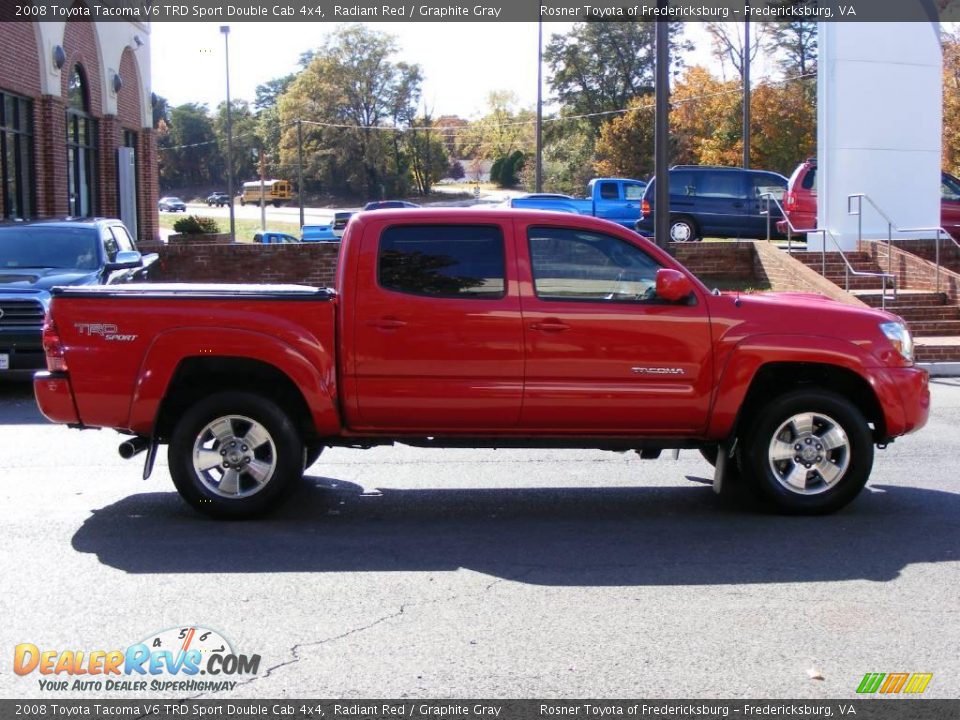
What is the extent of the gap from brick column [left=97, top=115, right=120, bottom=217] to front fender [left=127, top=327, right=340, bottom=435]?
23035 mm

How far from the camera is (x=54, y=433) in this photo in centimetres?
1064

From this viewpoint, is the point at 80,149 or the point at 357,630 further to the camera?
the point at 80,149

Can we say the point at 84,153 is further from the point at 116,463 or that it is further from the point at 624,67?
the point at 624,67

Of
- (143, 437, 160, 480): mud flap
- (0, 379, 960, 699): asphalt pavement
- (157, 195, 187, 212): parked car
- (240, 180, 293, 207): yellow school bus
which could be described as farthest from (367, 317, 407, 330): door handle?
(157, 195, 187, 212): parked car

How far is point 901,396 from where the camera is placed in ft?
24.1

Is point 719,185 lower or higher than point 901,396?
higher

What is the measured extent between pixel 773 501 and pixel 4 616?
4.55 metres

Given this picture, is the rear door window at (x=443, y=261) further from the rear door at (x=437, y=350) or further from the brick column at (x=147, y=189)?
the brick column at (x=147, y=189)

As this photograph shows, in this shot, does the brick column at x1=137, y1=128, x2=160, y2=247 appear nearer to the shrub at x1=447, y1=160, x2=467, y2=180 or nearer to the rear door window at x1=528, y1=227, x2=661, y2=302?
the rear door window at x1=528, y1=227, x2=661, y2=302

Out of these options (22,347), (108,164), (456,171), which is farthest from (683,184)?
(456,171)

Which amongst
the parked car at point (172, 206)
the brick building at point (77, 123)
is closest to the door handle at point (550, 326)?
the brick building at point (77, 123)

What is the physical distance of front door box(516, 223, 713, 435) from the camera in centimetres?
720

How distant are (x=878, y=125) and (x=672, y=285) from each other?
15.4 meters

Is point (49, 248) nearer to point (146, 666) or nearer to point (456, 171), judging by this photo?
point (146, 666)
